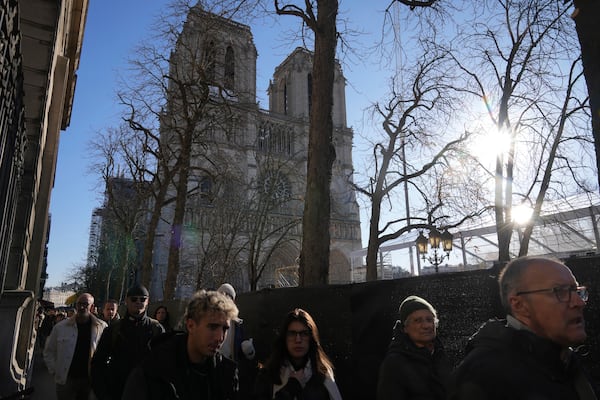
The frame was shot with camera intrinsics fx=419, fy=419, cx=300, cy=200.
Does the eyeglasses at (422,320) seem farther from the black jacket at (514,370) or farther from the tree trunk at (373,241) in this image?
the tree trunk at (373,241)

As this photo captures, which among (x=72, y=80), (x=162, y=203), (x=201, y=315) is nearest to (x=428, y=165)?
(x=162, y=203)

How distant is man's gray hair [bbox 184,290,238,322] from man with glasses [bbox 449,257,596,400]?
1.27 meters

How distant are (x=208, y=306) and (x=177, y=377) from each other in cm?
39

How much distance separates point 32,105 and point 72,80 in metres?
5.59

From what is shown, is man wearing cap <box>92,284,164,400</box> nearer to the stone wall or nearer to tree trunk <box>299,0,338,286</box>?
the stone wall

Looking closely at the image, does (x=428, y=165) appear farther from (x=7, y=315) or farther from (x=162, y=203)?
(x=7, y=315)

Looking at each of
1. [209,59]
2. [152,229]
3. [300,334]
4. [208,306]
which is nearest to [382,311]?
[300,334]

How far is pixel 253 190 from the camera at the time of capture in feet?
108

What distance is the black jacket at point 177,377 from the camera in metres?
2.12

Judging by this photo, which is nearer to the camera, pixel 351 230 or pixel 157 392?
pixel 157 392

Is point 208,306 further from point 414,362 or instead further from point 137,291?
point 137,291

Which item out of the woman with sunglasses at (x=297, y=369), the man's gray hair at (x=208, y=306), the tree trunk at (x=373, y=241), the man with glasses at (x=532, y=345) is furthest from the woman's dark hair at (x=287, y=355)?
the tree trunk at (x=373, y=241)

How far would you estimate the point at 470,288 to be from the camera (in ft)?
10.3

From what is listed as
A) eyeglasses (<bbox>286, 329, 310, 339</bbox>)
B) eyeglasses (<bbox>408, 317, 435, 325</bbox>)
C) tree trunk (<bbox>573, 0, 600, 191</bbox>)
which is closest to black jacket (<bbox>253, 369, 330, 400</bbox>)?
eyeglasses (<bbox>286, 329, 310, 339</bbox>)
